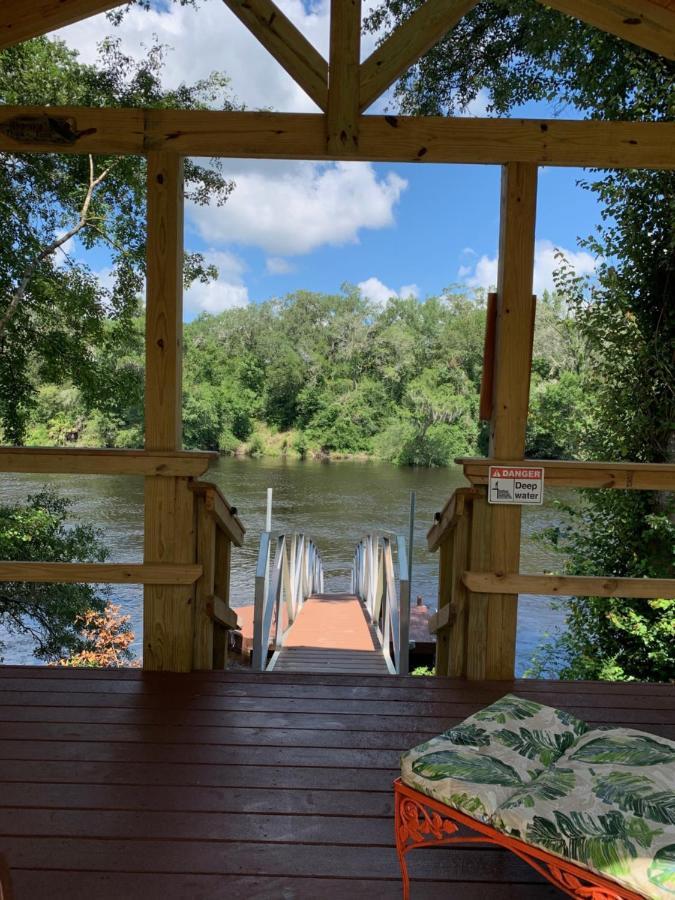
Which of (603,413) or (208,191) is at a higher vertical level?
(208,191)

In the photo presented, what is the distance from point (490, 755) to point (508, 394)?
154 centimetres

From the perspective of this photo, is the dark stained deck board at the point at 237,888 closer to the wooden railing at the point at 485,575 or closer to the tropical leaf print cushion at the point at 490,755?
the tropical leaf print cushion at the point at 490,755

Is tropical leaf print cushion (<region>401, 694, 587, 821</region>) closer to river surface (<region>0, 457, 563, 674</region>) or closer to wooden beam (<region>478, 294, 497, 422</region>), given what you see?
wooden beam (<region>478, 294, 497, 422</region>)

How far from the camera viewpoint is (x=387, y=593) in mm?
5254

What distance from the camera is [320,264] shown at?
42.3 m

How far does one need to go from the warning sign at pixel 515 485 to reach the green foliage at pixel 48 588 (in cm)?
514

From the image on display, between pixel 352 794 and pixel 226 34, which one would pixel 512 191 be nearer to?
pixel 352 794

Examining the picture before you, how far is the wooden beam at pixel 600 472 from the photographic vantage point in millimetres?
2697

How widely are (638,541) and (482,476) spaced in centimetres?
360

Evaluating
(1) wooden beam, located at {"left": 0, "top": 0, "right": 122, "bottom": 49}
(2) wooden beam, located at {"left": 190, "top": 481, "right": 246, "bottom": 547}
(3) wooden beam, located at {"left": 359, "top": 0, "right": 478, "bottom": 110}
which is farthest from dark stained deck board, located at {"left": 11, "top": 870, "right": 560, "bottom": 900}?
(1) wooden beam, located at {"left": 0, "top": 0, "right": 122, "bottom": 49}

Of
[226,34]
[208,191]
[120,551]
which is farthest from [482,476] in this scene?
[120,551]

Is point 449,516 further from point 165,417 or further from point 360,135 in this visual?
point 360,135

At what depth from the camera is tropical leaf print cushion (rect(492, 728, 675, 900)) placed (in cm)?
115

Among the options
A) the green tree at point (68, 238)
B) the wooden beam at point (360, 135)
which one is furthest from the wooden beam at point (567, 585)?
the green tree at point (68, 238)
